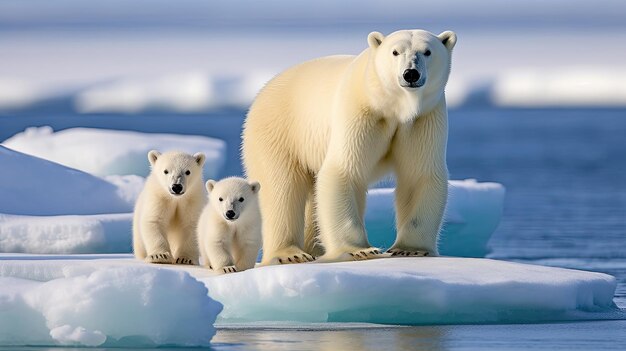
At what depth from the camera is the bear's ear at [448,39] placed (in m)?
6.76

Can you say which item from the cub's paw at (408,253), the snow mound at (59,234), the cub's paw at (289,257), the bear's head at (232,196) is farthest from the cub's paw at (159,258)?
the snow mound at (59,234)

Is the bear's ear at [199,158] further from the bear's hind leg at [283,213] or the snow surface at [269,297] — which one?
the snow surface at [269,297]

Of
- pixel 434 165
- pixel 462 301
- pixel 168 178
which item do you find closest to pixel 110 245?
pixel 168 178

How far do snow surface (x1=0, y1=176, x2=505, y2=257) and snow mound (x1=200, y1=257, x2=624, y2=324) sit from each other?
6.52 ft

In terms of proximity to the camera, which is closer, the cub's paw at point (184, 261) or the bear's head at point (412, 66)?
the bear's head at point (412, 66)

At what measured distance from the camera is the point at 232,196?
21.8ft

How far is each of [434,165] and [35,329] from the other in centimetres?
236

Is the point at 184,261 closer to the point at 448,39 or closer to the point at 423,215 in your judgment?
the point at 423,215

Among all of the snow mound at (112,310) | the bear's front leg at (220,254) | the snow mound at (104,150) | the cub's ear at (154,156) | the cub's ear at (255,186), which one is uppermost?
the snow mound at (104,150)

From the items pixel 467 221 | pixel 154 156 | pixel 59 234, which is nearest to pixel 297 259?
pixel 154 156

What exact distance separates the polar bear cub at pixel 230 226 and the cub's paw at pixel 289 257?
1.39 ft

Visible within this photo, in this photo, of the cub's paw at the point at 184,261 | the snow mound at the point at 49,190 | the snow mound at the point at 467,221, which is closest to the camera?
the cub's paw at the point at 184,261

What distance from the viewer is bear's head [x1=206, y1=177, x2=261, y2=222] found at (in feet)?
21.6

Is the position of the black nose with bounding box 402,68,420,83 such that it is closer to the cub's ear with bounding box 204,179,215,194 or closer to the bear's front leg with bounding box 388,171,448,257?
the bear's front leg with bounding box 388,171,448,257
